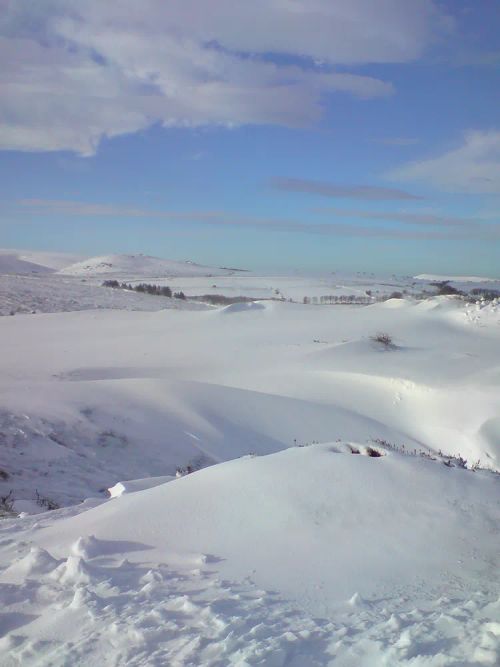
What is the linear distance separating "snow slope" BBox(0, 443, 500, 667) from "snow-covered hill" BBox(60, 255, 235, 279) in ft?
299

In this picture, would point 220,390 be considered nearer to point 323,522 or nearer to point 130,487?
point 130,487

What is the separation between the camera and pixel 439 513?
14.9 feet

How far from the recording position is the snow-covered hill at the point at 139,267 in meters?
98.9

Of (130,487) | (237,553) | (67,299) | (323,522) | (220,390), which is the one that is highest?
(67,299)

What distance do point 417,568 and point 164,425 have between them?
30.6 ft

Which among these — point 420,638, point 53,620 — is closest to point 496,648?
point 420,638

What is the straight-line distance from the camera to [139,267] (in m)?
108

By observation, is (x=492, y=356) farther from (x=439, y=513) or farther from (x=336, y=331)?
(x=439, y=513)

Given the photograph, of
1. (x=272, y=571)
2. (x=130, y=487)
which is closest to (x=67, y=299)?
(x=130, y=487)

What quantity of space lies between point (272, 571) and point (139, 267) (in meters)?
107

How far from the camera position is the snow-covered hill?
9894 centimetres

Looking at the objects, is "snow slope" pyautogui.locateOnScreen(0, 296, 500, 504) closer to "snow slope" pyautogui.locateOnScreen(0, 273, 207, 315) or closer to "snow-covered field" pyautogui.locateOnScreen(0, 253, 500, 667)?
"snow-covered field" pyautogui.locateOnScreen(0, 253, 500, 667)

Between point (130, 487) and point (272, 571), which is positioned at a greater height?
point (272, 571)

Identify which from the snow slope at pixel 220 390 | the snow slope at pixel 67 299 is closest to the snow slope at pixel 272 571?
the snow slope at pixel 220 390
